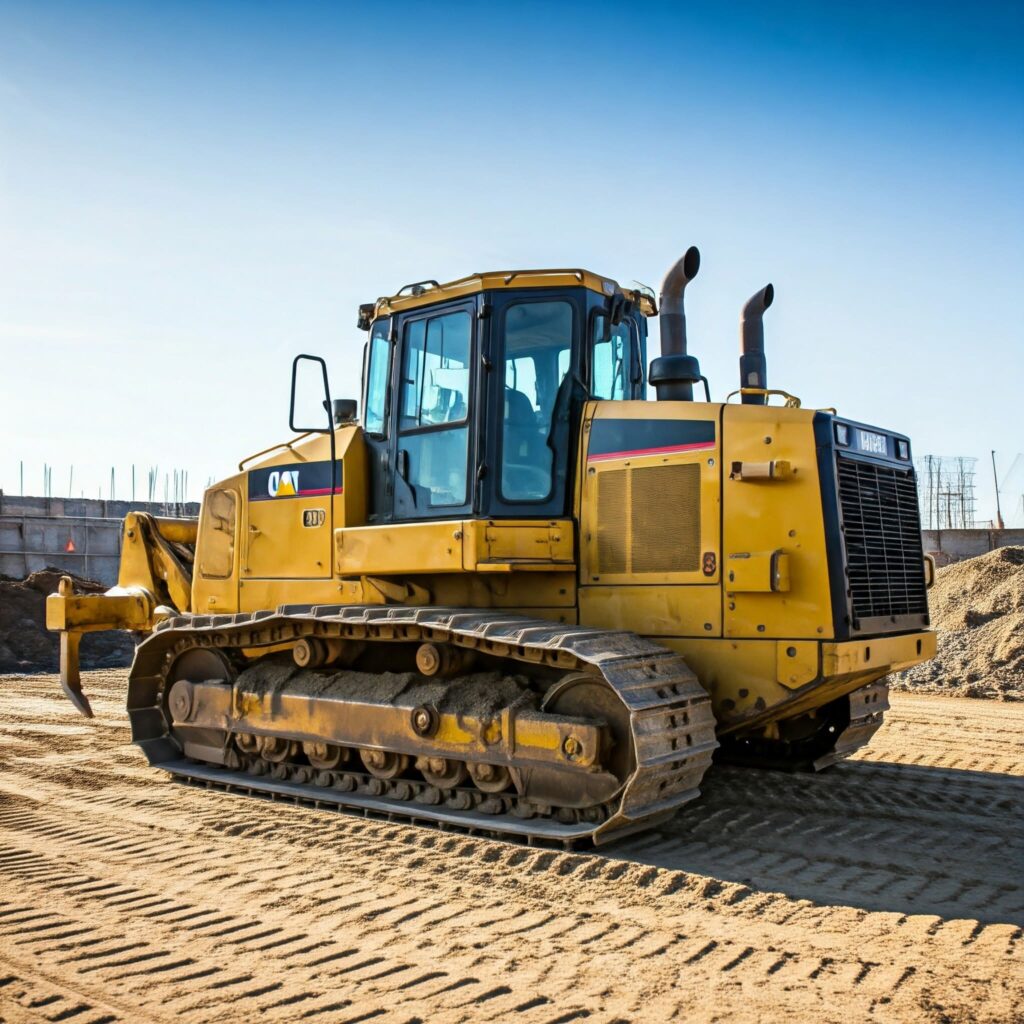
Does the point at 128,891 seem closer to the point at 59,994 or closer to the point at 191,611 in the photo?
the point at 59,994

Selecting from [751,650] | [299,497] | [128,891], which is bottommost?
[128,891]

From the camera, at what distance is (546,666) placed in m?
6.66

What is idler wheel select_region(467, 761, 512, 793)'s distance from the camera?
649 cm

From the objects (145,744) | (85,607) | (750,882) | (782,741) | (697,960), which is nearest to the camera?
(697,960)

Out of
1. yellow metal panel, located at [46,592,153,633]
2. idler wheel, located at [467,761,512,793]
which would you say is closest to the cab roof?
idler wheel, located at [467,761,512,793]

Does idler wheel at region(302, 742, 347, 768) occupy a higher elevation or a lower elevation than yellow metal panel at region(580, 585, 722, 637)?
lower

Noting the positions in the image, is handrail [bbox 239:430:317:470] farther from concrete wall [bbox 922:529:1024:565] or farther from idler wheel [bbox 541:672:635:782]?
concrete wall [bbox 922:529:1024:565]

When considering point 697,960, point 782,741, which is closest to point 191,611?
point 782,741

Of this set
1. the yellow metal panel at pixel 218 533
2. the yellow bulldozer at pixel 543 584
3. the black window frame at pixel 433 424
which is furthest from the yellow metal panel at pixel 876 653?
the yellow metal panel at pixel 218 533

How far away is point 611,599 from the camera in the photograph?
22.7ft

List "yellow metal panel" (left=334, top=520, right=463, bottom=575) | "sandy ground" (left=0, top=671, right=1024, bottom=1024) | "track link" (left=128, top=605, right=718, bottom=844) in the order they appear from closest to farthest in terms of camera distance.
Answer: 1. "sandy ground" (left=0, top=671, right=1024, bottom=1024)
2. "track link" (left=128, top=605, right=718, bottom=844)
3. "yellow metal panel" (left=334, top=520, right=463, bottom=575)

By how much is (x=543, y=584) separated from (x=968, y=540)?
896 inches

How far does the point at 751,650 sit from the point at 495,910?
2273 mm

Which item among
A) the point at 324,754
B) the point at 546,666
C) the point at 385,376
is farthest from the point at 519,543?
the point at 324,754
